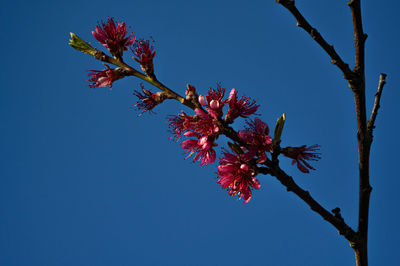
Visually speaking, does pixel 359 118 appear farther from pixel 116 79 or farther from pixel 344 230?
pixel 116 79

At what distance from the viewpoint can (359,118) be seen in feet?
4.52

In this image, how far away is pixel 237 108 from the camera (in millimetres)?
1852

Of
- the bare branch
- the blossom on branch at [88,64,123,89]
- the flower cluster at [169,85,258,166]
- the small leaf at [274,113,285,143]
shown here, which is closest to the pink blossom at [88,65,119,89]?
the blossom on branch at [88,64,123,89]

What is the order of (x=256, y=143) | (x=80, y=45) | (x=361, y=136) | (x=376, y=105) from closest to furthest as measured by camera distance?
(x=361, y=136)
(x=376, y=105)
(x=256, y=143)
(x=80, y=45)

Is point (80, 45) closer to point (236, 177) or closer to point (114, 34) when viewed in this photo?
point (114, 34)

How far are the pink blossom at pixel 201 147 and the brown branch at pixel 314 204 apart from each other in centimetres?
32

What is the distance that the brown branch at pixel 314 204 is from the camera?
4.69ft

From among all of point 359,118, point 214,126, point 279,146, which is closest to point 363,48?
point 359,118

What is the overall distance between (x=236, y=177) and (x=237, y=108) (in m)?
0.36

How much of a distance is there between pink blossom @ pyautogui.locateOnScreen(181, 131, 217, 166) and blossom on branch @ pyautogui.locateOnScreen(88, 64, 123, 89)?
45 cm

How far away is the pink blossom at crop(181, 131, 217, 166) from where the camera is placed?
5.51 feet

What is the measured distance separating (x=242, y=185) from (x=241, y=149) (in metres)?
0.31

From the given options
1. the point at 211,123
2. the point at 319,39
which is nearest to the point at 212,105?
the point at 211,123

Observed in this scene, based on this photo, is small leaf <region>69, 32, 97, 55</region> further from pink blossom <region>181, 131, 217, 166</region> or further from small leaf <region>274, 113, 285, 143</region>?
small leaf <region>274, 113, 285, 143</region>
